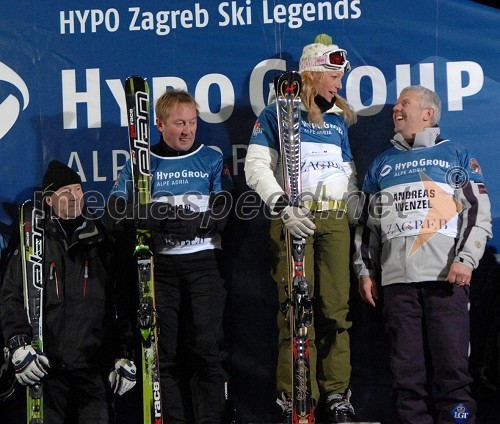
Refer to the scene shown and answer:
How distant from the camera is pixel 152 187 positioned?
442cm

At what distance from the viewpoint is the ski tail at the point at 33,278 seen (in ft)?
13.6

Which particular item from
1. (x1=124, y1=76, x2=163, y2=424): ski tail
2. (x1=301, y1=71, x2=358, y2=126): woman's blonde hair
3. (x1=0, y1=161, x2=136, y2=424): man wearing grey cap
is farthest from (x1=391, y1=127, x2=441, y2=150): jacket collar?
(x1=0, y1=161, x2=136, y2=424): man wearing grey cap

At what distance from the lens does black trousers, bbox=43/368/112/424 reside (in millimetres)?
4230

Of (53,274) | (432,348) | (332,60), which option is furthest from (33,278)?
(432,348)

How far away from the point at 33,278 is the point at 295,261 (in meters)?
1.30

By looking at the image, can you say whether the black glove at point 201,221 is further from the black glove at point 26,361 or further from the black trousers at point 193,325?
the black glove at point 26,361

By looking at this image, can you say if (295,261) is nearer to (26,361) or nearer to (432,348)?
(432,348)

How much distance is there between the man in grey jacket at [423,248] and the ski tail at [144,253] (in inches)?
41.9

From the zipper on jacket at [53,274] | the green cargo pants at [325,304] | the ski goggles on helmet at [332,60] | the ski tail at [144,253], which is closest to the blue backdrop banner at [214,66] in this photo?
the ski goggles on helmet at [332,60]

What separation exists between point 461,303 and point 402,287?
A: 0.94 feet

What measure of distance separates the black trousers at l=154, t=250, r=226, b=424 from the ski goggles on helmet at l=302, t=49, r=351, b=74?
1118 millimetres

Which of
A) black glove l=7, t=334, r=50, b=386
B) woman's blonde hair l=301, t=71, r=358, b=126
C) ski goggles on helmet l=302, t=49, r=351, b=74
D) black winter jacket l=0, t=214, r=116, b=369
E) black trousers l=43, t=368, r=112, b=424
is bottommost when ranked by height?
black trousers l=43, t=368, r=112, b=424

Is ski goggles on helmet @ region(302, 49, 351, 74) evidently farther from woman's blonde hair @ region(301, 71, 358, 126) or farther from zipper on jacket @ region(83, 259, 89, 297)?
zipper on jacket @ region(83, 259, 89, 297)

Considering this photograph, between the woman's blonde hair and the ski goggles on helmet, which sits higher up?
the ski goggles on helmet
